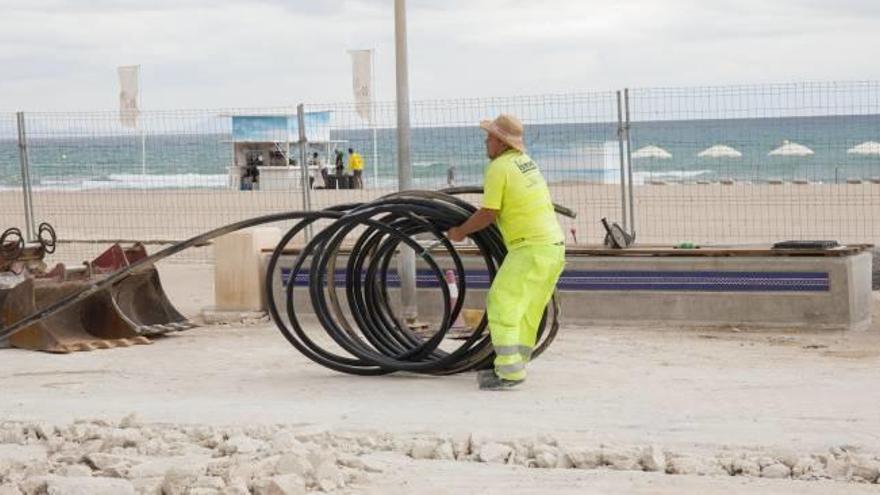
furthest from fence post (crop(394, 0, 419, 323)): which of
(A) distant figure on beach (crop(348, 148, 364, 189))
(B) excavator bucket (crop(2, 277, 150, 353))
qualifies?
(A) distant figure on beach (crop(348, 148, 364, 189))

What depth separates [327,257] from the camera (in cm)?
1113

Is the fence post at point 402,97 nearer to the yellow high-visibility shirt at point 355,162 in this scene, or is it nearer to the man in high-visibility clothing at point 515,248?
the man in high-visibility clothing at point 515,248

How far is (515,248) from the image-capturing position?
10.0 meters

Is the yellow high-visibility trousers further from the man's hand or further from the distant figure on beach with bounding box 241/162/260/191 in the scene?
the distant figure on beach with bounding box 241/162/260/191

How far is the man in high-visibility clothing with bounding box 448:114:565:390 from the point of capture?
9883mm

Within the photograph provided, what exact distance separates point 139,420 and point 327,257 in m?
2.56

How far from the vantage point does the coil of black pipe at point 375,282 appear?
416 inches

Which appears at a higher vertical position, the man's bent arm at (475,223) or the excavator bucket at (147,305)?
the man's bent arm at (475,223)

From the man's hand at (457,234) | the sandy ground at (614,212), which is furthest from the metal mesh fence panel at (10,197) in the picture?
the man's hand at (457,234)

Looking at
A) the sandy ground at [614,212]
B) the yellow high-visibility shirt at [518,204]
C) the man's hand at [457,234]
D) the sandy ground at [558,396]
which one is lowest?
the sandy ground at [558,396]

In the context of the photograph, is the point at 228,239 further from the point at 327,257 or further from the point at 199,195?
the point at 199,195

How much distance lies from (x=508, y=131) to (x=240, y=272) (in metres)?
4.91

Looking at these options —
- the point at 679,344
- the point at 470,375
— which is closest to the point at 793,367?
the point at 679,344

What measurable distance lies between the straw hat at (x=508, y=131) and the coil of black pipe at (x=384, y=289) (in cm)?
65
